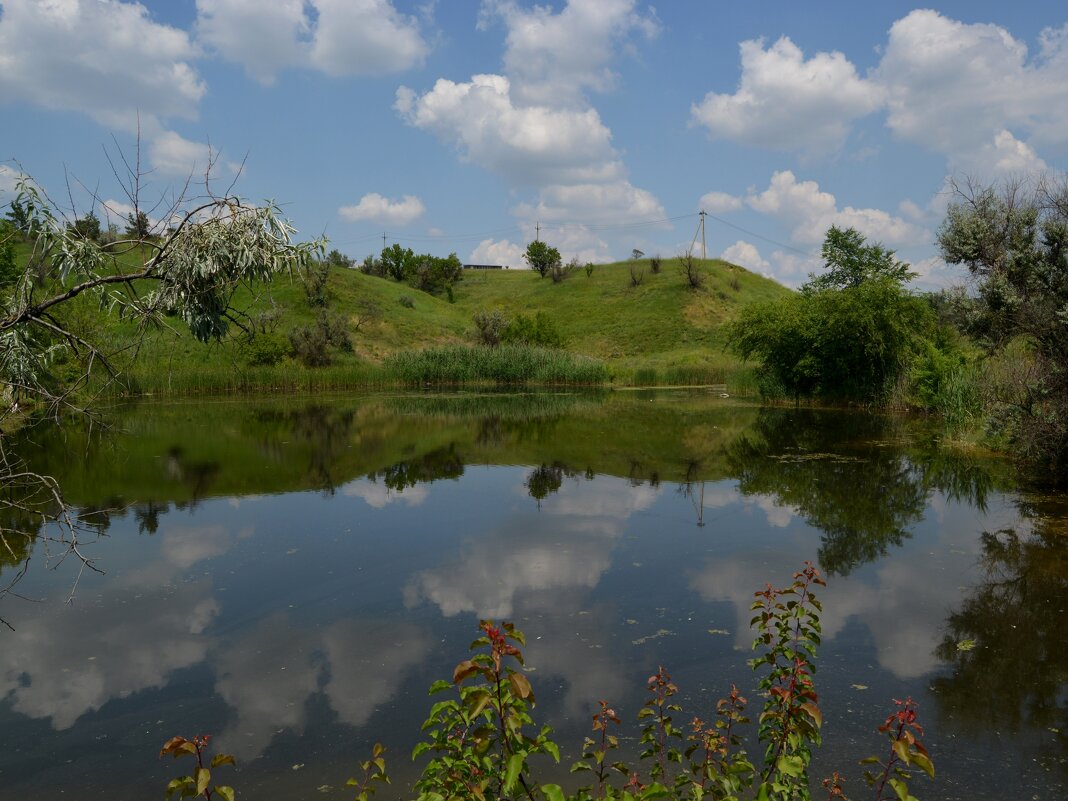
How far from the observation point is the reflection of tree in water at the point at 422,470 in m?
17.5

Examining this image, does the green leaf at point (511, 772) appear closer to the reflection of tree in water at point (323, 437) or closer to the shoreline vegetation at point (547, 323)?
the shoreline vegetation at point (547, 323)

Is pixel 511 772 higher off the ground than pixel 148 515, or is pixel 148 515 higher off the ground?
pixel 511 772

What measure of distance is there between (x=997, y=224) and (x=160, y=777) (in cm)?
1615

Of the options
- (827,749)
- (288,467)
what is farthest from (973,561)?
(288,467)

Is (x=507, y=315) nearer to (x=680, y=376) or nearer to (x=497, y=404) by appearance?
(x=680, y=376)

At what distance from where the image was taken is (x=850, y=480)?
1655 cm

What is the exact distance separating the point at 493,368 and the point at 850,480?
36.7 m

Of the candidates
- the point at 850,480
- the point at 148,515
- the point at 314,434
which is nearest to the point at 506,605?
the point at 148,515

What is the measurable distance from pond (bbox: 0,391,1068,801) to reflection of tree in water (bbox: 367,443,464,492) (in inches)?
5.5

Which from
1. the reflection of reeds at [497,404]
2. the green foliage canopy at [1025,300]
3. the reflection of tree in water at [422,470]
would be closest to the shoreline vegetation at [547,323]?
the green foliage canopy at [1025,300]

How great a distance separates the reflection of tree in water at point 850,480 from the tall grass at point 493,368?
2710 cm

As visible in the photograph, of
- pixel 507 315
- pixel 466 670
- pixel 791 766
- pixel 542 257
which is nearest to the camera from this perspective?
pixel 466 670

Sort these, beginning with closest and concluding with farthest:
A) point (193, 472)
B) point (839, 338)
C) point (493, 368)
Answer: point (193, 472) → point (839, 338) → point (493, 368)

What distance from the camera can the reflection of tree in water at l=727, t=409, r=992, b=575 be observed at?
12102mm
